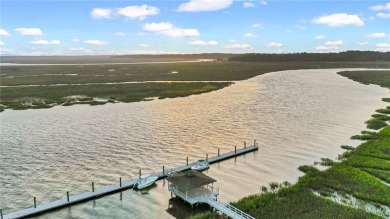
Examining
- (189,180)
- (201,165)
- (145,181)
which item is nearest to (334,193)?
(189,180)

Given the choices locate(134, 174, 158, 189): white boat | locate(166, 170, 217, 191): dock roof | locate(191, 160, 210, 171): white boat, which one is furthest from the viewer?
locate(191, 160, 210, 171): white boat

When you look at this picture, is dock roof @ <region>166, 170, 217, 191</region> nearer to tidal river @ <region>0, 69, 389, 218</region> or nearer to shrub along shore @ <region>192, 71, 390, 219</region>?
tidal river @ <region>0, 69, 389, 218</region>

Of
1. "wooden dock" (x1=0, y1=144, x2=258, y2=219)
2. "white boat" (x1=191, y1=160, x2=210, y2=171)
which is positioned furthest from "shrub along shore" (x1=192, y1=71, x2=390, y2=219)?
"wooden dock" (x1=0, y1=144, x2=258, y2=219)

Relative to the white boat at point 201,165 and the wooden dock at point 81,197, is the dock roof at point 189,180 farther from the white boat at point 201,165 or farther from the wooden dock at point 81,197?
the white boat at point 201,165

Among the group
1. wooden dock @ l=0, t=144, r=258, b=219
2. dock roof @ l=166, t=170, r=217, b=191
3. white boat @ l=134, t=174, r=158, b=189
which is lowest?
wooden dock @ l=0, t=144, r=258, b=219

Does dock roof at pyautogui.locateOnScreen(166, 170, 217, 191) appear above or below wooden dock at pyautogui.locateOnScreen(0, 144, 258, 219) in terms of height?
above

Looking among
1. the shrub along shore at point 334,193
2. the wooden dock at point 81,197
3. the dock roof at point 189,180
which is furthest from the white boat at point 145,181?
the shrub along shore at point 334,193
